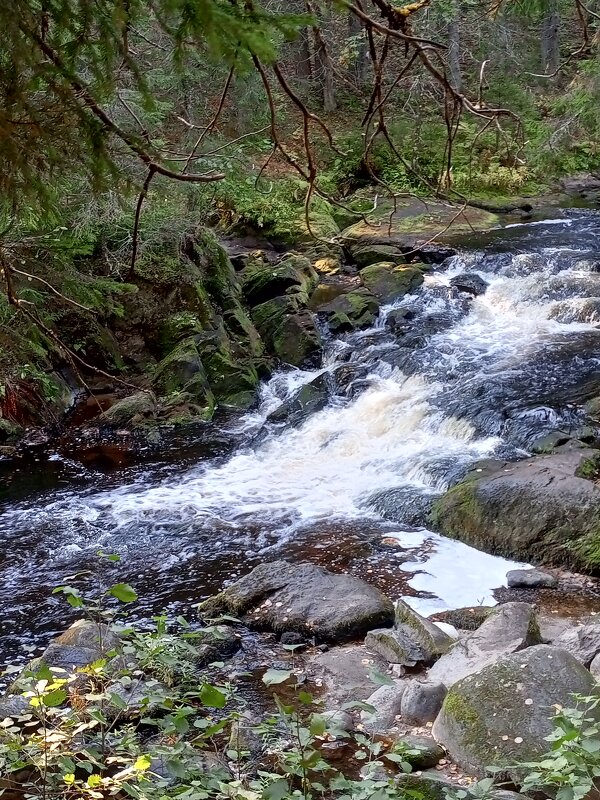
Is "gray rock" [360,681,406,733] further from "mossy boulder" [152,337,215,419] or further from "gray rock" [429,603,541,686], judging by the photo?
"mossy boulder" [152,337,215,419]

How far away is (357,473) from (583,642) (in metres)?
4.43

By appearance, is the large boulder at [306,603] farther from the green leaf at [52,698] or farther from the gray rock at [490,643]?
the green leaf at [52,698]

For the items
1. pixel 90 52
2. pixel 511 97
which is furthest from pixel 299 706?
pixel 511 97

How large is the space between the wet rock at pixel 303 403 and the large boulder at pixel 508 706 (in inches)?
255

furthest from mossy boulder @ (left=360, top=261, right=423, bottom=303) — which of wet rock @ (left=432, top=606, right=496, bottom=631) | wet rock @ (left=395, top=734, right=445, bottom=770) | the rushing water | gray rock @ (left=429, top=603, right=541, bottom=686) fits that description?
wet rock @ (left=395, top=734, right=445, bottom=770)

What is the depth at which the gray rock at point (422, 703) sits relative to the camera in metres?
4.70

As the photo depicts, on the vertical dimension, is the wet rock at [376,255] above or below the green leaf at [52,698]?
above

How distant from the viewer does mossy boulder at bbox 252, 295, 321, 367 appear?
12.7m

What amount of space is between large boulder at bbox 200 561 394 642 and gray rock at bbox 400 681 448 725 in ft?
4.19

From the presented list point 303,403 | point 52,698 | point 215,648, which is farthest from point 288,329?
point 52,698

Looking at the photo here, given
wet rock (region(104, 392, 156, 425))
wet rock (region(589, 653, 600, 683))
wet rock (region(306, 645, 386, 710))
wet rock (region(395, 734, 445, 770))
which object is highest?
wet rock (region(104, 392, 156, 425))

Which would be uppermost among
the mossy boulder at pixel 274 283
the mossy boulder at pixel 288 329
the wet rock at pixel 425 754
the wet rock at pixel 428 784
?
the mossy boulder at pixel 274 283

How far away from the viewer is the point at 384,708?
483 centimetres

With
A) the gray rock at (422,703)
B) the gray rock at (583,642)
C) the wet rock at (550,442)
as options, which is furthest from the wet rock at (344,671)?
the wet rock at (550,442)
